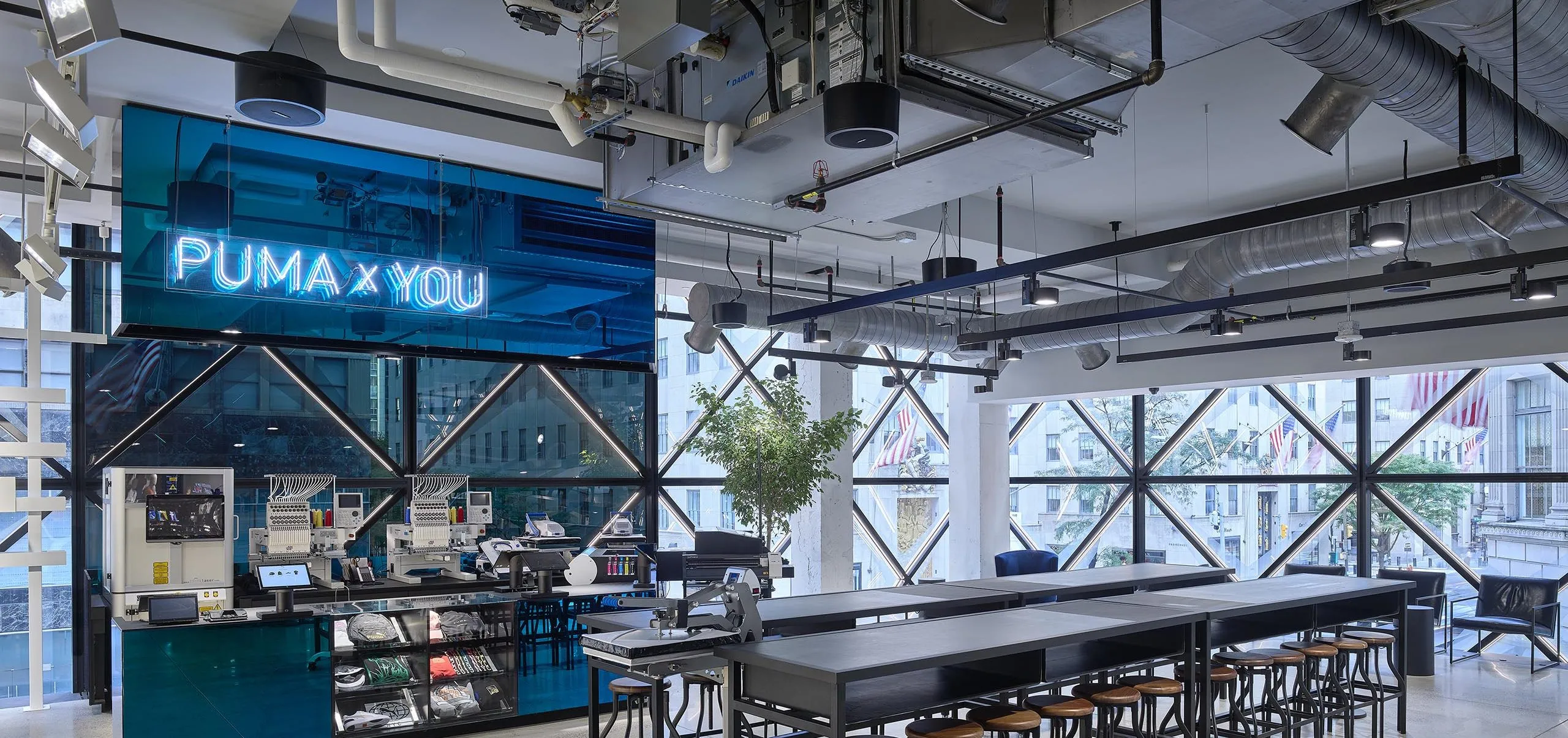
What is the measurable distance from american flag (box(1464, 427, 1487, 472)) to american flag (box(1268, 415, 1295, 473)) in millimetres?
1684

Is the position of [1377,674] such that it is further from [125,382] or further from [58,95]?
[125,382]

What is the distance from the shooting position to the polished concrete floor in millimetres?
7113

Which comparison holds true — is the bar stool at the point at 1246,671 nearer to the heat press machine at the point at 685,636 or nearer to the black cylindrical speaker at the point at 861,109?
the heat press machine at the point at 685,636

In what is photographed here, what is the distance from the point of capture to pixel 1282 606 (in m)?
6.73

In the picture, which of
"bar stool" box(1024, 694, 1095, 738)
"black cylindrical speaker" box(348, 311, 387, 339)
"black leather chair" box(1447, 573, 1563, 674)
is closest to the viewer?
"bar stool" box(1024, 694, 1095, 738)

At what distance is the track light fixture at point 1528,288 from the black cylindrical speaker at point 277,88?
6976mm

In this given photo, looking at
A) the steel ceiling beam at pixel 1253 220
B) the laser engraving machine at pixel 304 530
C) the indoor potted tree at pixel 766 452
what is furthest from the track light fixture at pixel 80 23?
the indoor potted tree at pixel 766 452

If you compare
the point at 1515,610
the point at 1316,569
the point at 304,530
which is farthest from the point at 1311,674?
the point at 304,530

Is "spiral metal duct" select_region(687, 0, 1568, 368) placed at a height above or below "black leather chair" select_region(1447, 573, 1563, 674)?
above

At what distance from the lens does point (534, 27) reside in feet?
13.7

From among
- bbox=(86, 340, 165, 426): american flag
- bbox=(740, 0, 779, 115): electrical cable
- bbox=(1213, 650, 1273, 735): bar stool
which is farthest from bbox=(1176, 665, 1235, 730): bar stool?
bbox=(86, 340, 165, 426): american flag

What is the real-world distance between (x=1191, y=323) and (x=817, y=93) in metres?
6.15

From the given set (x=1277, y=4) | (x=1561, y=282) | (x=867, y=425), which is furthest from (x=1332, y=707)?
(x=867, y=425)

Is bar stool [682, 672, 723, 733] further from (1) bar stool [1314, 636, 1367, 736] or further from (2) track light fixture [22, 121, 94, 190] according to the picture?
(1) bar stool [1314, 636, 1367, 736]
